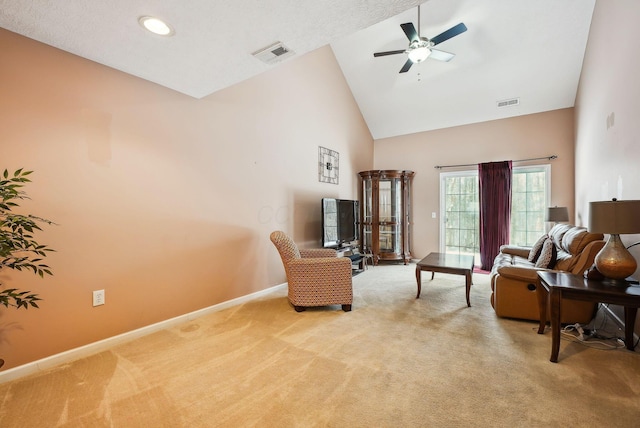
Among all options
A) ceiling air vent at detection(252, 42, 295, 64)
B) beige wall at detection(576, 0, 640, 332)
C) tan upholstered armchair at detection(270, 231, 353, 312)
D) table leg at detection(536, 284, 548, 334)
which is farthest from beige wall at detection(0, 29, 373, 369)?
beige wall at detection(576, 0, 640, 332)

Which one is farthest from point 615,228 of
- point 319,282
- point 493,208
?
point 493,208

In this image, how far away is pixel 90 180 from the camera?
229cm

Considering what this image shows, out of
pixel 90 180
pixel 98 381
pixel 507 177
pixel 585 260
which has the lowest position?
pixel 98 381

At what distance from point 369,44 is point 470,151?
2.83m

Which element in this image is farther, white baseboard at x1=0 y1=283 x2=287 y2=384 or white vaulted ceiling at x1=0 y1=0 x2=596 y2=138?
white baseboard at x1=0 y1=283 x2=287 y2=384

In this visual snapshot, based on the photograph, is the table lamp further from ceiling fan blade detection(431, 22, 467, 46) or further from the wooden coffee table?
ceiling fan blade detection(431, 22, 467, 46)

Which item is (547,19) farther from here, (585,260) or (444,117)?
(585,260)

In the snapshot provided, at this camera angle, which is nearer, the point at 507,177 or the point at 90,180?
the point at 90,180

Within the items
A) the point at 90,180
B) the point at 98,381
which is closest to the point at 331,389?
the point at 98,381

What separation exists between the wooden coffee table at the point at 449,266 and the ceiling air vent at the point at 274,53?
2757mm

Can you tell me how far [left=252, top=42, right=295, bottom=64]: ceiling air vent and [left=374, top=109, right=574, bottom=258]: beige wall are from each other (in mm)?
4626

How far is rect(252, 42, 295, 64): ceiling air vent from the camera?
6.99 ft

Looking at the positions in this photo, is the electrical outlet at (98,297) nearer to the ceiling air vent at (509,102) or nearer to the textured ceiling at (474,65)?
the textured ceiling at (474,65)

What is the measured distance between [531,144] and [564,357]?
424cm
